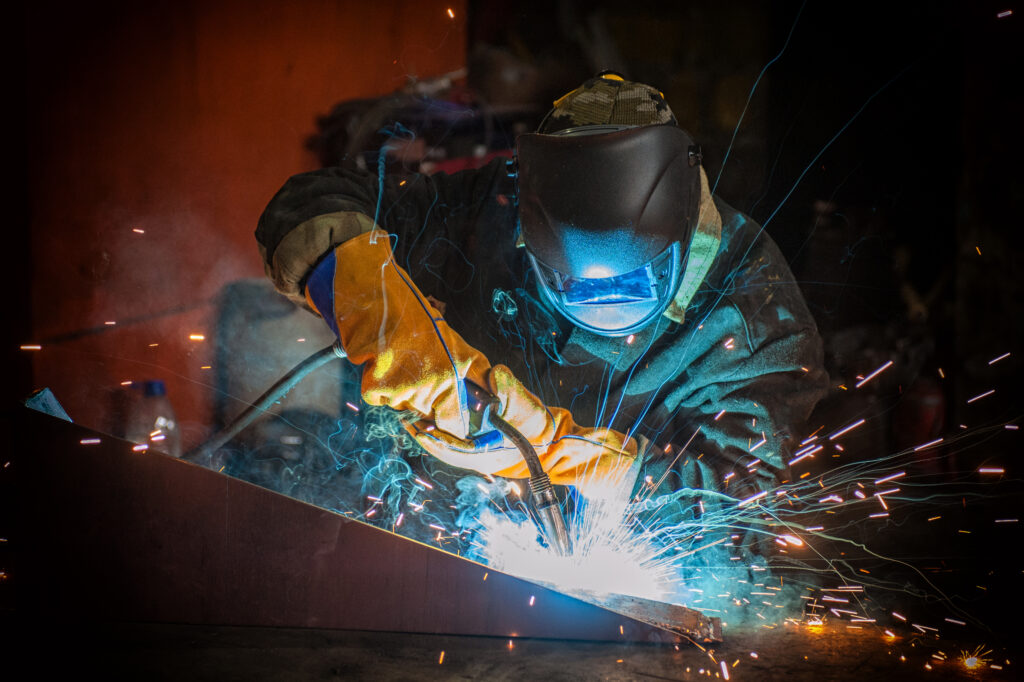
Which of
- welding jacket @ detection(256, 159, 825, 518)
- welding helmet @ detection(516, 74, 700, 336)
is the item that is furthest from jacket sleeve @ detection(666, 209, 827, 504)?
welding helmet @ detection(516, 74, 700, 336)

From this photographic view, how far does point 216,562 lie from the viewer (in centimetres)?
122

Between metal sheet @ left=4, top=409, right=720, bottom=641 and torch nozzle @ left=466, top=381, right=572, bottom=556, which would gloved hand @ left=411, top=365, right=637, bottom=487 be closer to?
torch nozzle @ left=466, top=381, right=572, bottom=556

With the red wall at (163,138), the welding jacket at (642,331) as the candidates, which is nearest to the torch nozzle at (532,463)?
the welding jacket at (642,331)

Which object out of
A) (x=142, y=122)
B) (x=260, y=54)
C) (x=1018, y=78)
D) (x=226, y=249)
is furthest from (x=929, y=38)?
(x=142, y=122)

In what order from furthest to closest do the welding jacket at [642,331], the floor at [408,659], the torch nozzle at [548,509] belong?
the welding jacket at [642,331] < the torch nozzle at [548,509] < the floor at [408,659]

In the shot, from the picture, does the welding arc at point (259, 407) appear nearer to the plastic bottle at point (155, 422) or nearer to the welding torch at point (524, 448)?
the plastic bottle at point (155, 422)

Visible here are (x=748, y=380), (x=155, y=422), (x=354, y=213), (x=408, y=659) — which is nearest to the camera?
(x=408, y=659)

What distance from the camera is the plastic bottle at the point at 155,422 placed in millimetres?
1899

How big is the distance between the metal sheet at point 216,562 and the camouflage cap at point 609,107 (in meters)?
1.08

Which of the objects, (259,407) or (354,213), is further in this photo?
(259,407)

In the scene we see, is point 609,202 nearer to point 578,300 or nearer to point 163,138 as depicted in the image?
point 578,300

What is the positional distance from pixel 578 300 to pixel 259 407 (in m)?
1.08

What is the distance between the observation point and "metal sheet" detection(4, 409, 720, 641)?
1205 mm

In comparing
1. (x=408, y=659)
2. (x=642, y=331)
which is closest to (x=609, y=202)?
(x=642, y=331)
